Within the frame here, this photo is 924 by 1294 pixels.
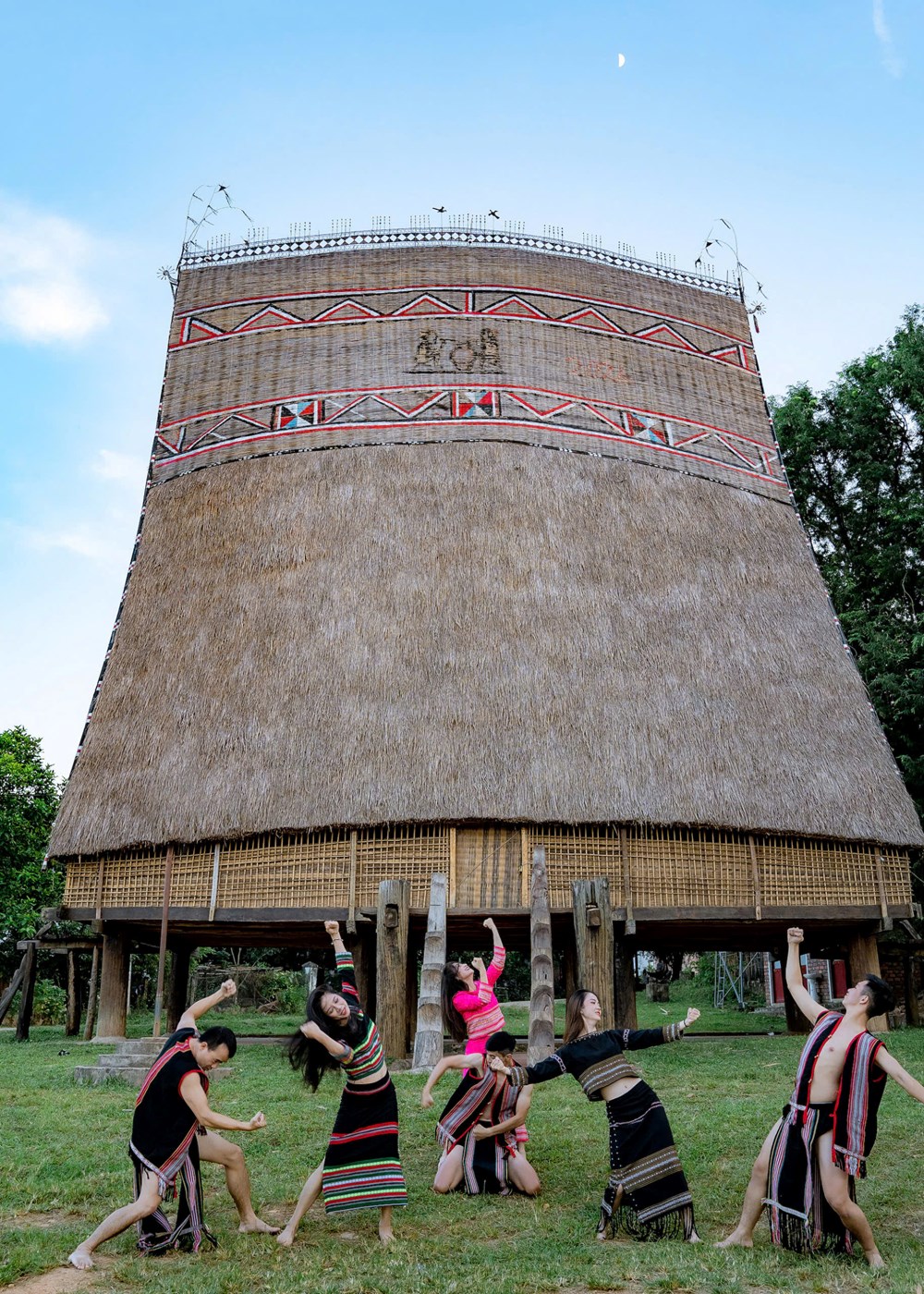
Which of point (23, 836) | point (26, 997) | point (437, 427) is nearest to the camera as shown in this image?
point (437, 427)

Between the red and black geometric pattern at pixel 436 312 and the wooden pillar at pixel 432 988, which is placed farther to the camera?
the red and black geometric pattern at pixel 436 312

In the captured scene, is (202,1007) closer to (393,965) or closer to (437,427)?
(393,965)

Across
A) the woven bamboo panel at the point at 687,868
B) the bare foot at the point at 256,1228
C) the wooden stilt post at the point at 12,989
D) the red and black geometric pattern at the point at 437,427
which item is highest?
the red and black geometric pattern at the point at 437,427

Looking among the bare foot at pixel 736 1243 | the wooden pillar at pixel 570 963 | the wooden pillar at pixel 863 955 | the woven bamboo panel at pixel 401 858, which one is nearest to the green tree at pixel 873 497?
the wooden pillar at pixel 863 955

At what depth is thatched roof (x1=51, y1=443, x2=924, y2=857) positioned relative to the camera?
43.6ft

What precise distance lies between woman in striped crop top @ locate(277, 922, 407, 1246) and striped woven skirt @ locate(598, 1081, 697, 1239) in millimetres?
974

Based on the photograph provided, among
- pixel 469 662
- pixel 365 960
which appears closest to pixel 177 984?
pixel 365 960

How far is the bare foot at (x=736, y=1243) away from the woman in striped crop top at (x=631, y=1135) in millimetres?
161

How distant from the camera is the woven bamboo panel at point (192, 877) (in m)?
13.4

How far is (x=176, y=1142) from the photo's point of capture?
494cm

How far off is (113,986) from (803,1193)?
37.9 feet

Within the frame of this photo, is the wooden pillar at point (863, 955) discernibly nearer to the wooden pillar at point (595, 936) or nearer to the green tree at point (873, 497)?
the green tree at point (873, 497)

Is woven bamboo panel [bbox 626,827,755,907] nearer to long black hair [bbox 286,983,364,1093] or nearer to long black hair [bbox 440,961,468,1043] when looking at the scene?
long black hair [bbox 440,961,468,1043]

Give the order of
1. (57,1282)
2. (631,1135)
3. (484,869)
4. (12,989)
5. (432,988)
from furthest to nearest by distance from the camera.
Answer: (12,989)
(484,869)
(432,988)
(631,1135)
(57,1282)
